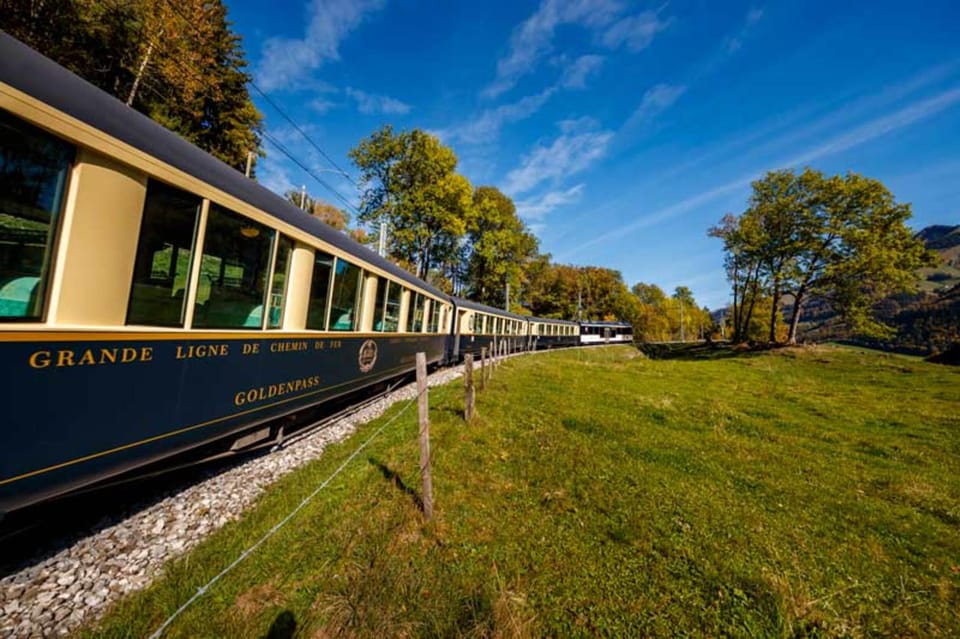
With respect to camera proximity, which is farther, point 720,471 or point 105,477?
point 720,471

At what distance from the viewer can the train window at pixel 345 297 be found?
5953 mm

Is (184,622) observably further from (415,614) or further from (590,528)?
(590,528)

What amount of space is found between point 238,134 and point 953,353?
5025 centimetres

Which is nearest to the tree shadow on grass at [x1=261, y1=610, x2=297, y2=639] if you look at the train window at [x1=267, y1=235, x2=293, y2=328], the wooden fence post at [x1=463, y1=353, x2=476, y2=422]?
the train window at [x1=267, y1=235, x2=293, y2=328]

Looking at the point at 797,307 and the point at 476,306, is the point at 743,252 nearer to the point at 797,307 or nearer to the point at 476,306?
the point at 797,307

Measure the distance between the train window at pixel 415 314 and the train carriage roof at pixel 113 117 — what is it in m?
5.52

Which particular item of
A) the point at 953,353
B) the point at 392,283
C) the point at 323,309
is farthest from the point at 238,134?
the point at 953,353

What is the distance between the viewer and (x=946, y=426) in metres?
9.38

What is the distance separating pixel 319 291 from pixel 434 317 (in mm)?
7306

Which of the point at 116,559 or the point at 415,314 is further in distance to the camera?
the point at 415,314

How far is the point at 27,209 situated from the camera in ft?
7.47

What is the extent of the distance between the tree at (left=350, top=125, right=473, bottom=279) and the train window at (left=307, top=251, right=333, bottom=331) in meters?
20.3

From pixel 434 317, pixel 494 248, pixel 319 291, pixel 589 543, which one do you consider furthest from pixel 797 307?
pixel 319 291

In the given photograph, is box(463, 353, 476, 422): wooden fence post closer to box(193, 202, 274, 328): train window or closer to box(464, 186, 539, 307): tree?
box(193, 202, 274, 328): train window
